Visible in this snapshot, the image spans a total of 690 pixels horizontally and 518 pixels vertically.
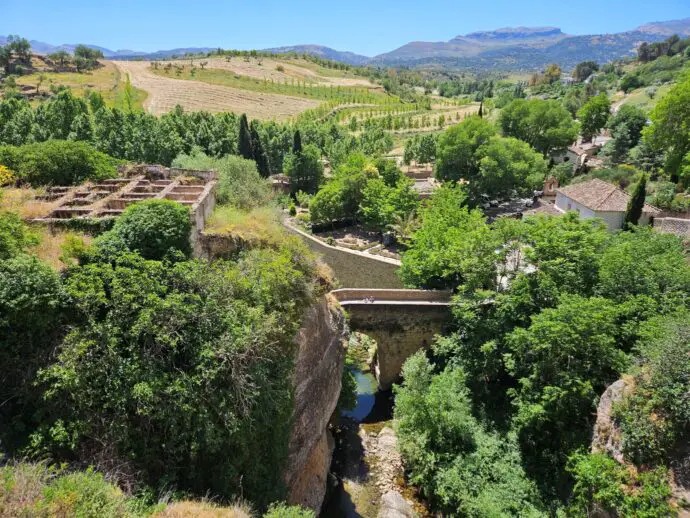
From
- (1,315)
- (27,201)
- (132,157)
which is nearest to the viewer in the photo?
(1,315)

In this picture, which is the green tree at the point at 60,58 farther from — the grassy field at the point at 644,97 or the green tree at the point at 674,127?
the grassy field at the point at 644,97

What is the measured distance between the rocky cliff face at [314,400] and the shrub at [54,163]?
15.8 m

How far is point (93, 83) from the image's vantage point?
347 ft

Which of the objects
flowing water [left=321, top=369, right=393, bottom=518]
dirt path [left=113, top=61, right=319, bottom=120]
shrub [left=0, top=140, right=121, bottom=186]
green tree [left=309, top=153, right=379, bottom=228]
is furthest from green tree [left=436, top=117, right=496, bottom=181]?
dirt path [left=113, top=61, right=319, bottom=120]

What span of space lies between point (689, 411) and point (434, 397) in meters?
9.33

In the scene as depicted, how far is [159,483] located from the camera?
12.6 metres

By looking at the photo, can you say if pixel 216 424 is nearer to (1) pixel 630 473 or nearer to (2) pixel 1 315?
(2) pixel 1 315

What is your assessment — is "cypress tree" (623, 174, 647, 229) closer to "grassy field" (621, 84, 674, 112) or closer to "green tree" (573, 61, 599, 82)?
"grassy field" (621, 84, 674, 112)

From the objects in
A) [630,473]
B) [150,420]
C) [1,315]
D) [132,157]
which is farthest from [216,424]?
[132,157]

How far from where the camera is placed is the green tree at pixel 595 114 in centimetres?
6219

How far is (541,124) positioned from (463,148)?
724 inches

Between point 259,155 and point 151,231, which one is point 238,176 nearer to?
point 151,231

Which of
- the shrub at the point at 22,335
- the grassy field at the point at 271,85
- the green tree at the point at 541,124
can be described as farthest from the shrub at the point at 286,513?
the grassy field at the point at 271,85

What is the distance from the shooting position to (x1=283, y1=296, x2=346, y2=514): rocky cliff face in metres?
17.1
